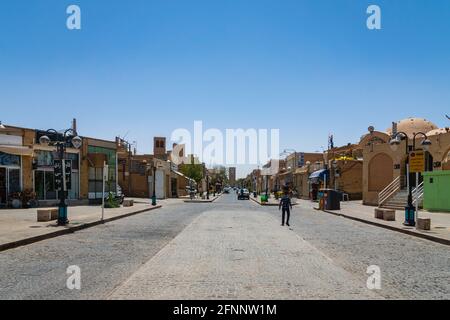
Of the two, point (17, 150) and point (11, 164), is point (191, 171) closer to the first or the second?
point (11, 164)

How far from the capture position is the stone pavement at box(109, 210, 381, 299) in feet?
24.7

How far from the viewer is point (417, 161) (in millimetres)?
20094

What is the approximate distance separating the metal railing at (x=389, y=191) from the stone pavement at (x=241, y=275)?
26645mm

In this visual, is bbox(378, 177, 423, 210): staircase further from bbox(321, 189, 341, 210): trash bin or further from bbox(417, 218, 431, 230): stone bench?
bbox(417, 218, 431, 230): stone bench

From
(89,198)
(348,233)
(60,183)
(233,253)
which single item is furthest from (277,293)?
(89,198)

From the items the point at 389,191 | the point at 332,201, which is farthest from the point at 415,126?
the point at 332,201

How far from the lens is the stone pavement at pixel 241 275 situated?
754 cm

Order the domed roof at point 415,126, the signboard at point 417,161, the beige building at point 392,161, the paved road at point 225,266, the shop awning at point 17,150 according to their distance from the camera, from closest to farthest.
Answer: the paved road at point 225,266 → the signboard at point 417,161 → the shop awning at point 17,150 → the beige building at point 392,161 → the domed roof at point 415,126

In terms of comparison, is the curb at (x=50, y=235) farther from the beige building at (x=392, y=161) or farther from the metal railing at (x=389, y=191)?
the beige building at (x=392, y=161)

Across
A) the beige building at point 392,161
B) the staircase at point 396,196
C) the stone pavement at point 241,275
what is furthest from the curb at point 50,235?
the beige building at point 392,161

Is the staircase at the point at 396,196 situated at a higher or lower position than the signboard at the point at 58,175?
lower

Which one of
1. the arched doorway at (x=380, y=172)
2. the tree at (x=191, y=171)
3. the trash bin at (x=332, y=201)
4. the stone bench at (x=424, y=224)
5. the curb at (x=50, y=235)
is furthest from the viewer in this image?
the tree at (x=191, y=171)

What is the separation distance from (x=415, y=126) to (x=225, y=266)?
183 ft

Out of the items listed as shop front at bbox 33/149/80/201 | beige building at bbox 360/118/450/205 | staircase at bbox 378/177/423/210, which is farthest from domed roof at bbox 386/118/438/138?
shop front at bbox 33/149/80/201
